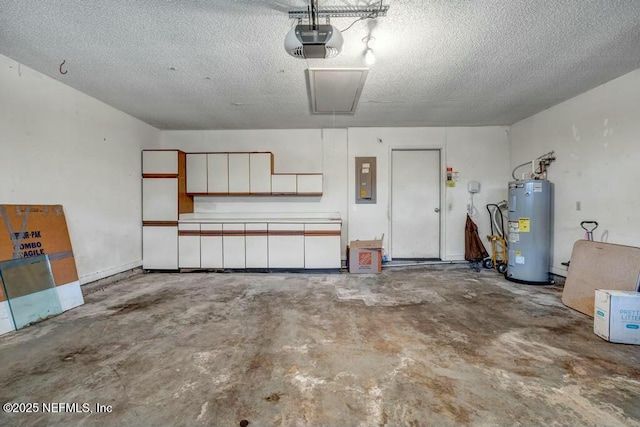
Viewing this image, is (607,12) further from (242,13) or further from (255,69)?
(255,69)

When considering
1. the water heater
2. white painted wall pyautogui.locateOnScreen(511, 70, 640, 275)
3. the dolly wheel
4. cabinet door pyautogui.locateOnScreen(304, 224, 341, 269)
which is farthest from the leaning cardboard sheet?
white painted wall pyautogui.locateOnScreen(511, 70, 640, 275)

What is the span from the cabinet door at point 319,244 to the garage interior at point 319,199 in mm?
39

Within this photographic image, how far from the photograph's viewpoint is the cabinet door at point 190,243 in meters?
4.71

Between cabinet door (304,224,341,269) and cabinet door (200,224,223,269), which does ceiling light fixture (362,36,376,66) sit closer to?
cabinet door (304,224,341,269)

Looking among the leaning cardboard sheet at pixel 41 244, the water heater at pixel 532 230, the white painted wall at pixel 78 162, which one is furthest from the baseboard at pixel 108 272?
the water heater at pixel 532 230

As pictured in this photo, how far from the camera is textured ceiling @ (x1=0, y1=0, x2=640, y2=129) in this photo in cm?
203

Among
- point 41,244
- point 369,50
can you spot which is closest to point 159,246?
point 41,244

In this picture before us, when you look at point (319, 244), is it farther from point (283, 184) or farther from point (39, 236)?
point (39, 236)

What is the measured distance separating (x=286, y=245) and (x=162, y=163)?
2636 millimetres

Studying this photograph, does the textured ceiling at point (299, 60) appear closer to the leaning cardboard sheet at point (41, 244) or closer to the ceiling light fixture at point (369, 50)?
the ceiling light fixture at point (369, 50)

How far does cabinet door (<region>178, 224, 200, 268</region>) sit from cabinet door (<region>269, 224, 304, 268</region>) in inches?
51.3

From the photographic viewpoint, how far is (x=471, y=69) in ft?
9.52

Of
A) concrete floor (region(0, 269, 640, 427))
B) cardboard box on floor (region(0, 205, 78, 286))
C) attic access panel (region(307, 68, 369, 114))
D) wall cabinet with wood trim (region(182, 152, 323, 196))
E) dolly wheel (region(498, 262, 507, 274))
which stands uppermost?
attic access panel (region(307, 68, 369, 114))

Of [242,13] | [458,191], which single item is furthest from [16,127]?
[458,191]
